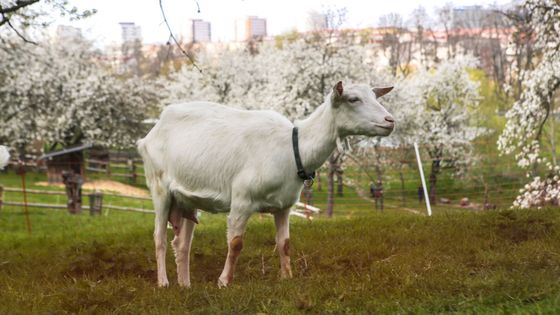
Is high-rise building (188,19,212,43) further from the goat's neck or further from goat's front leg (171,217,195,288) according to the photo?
the goat's neck

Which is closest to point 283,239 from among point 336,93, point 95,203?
point 336,93

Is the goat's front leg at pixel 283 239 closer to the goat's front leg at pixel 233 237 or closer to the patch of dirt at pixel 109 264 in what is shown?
the goat's front leg at pixel 233 237

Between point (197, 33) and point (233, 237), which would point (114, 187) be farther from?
point (197, 33)

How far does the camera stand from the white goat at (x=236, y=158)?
5773 mm

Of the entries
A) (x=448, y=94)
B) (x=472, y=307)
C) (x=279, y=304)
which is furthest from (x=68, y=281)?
(x=448, y=94)

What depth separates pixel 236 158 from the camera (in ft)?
19.9

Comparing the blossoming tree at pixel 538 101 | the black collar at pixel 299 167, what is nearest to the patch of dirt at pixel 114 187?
the blossoming tree at pixel 538 101

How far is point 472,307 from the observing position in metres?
4.50

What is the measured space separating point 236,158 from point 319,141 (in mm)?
815

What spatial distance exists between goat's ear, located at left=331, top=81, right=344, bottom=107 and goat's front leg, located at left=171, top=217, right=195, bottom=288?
7.02 ft

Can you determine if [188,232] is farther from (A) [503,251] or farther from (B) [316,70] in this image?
(B) [316,70]

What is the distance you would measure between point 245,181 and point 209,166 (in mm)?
536

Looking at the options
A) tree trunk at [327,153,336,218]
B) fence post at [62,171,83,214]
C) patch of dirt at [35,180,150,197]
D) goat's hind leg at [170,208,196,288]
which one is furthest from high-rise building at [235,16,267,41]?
goat's hind leg at [170,208,196,288]

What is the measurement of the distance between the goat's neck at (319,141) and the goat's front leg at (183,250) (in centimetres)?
165
